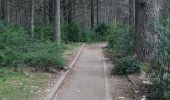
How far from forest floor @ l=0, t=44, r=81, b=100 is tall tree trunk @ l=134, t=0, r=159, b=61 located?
3635 mm

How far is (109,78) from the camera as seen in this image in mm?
15188

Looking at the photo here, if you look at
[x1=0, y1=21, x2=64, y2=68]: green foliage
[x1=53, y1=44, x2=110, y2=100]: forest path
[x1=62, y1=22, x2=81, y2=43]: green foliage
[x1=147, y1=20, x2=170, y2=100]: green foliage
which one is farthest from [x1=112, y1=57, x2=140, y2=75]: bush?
[x1=62, y1=22, x2=81, y2=43]: green foliage

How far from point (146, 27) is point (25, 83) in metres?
6.31

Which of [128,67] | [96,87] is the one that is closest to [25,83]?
[96,87]

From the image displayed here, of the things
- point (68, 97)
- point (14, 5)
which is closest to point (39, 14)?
point (14, 5)

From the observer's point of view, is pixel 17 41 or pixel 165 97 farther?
pixel 17 41

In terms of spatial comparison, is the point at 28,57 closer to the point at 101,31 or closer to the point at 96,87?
the point at 96,87

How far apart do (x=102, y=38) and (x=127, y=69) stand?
32.9 meters

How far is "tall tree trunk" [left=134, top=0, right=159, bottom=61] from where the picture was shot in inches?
659

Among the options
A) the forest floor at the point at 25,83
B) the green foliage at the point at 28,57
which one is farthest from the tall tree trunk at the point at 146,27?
the forest floor at the point at 25,83

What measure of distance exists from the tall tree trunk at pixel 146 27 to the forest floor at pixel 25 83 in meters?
3.63

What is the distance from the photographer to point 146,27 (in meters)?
17.0

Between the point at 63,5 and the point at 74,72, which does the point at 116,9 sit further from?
the point at 74,72

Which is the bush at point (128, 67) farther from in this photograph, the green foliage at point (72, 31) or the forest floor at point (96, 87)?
the green foliage at point (72, 31)
